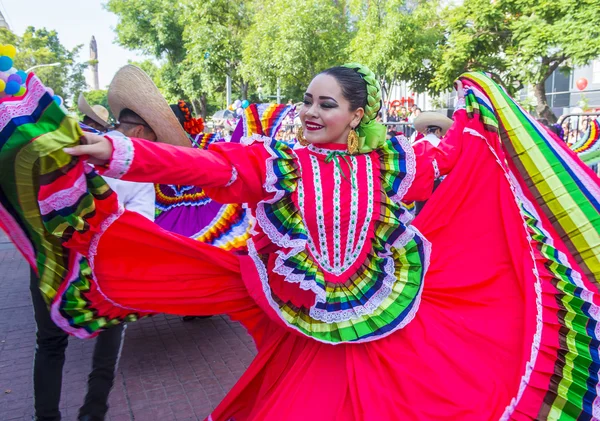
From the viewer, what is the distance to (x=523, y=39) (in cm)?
1269

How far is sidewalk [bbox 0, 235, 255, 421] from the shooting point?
3385mm

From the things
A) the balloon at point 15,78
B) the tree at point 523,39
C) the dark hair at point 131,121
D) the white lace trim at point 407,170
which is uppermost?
A: the tree at point 523,39

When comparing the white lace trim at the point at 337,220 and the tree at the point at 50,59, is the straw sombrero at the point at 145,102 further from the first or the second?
the tree at the point at 50,59

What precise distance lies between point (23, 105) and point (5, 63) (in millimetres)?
145

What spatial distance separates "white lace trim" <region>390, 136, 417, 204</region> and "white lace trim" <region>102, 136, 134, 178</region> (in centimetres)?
116

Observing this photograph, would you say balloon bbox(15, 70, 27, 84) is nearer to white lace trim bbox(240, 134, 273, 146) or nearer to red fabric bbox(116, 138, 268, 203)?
red fabric bbox(116, 138, 268, 203)

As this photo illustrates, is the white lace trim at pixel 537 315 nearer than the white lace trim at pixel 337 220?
Yes

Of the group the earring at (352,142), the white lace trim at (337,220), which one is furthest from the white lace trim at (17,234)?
the earring at (352,142)

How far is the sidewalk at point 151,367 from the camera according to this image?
3385 mm

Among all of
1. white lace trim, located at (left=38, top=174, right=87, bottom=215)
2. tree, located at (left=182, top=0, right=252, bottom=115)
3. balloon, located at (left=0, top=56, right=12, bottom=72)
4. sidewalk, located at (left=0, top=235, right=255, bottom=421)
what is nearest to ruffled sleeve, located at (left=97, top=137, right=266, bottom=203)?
white lace trim, located at (left=38, top=174, right=87, bottom=215)

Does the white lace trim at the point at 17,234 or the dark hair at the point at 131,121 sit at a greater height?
the dark hair at the point at 131,121

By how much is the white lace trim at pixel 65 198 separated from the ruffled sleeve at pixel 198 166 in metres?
0.12

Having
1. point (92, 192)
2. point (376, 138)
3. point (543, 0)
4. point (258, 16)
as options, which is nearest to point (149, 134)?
point (92, 192)

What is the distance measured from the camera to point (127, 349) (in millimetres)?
4359
